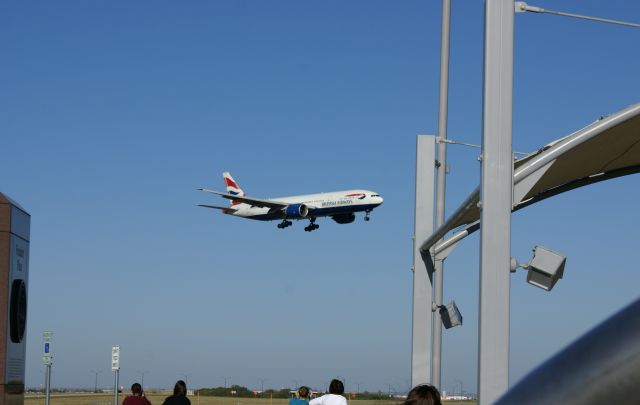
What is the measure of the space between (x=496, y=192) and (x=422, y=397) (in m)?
4.24

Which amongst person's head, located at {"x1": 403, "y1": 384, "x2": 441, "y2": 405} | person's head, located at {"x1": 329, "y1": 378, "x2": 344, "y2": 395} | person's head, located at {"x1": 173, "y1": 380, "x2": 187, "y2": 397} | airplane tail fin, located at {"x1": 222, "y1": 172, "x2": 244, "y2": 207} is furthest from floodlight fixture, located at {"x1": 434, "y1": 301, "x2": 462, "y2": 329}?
airplane tail fin, located at {"x1": 222, "y1": 172, "x2": 244, "y2": 207}

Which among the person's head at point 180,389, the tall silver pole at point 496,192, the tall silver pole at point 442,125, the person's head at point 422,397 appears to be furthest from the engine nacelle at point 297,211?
the person's head at point 422,397

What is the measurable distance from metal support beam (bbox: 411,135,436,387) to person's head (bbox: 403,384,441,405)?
325 inches

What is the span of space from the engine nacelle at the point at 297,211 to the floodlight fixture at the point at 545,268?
63764 millimetres

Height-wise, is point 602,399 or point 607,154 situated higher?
point 607,154

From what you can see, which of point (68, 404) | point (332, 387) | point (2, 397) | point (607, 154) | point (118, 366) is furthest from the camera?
point (68, 404)

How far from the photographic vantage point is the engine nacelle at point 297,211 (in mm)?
70500

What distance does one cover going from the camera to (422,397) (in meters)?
2.78

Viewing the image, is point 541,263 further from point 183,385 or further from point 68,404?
point 68,404

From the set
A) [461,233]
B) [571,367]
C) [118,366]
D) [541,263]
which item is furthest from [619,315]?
[118,366]

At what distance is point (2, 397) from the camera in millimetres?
14883

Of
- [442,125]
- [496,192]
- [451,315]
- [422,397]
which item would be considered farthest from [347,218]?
[422,397]

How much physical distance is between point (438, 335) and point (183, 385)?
3203 millimetres

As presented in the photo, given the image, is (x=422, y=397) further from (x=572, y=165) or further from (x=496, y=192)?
(x=572, y=165)
